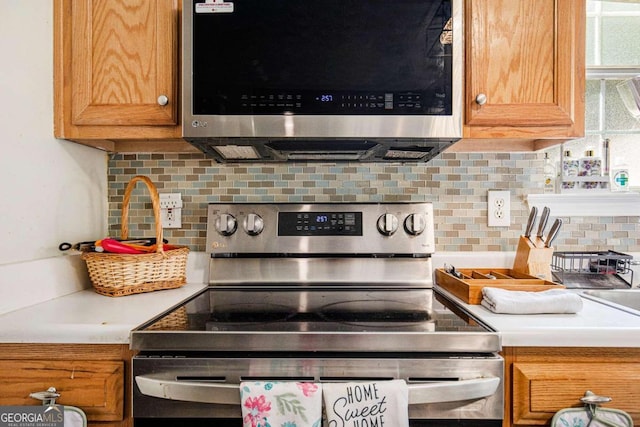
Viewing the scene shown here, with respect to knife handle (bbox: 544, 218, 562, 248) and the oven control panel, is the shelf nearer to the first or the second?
knife handle (bbox: 544, 218, 562, 248)

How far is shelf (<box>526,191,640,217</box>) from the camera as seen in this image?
4.76 ft

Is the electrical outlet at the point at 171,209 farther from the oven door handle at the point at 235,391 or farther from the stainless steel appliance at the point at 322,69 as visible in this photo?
the oven door handle at the point at 235,391

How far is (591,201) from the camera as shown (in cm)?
146

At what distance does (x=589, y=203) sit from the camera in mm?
1467

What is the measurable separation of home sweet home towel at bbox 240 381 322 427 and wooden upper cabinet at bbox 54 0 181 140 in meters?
0.82

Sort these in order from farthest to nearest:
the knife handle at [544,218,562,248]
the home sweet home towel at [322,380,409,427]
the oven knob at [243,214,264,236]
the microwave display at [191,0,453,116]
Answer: the oven knob at [243,214,264,236] → the knife handle at [544,218,562,248] → the microwave display at [191,0,453,116] → the home sweet home towel at [322,380,409,427]

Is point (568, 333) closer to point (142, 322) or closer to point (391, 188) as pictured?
point (391, 188)

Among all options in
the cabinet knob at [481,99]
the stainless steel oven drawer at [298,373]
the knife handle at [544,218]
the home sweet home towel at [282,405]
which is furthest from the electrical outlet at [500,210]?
the home sweet home towel at [282,405]

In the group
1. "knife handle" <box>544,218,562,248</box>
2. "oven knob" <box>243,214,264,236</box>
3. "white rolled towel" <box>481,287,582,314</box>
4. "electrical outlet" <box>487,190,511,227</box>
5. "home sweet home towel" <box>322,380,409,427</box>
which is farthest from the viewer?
"electrical outlet" <box>487,190,511,227</box>

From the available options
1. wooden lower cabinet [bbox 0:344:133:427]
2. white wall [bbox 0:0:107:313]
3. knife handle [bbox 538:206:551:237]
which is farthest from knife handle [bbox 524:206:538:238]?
white wall [bbox 0:0:107:313]

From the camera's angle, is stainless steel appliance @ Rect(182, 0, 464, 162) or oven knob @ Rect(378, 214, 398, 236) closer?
stainless steel appliance @ Rect(182, 0, 464, 162)

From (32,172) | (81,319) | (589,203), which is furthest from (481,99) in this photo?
(32,172)

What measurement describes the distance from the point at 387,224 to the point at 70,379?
0.97m

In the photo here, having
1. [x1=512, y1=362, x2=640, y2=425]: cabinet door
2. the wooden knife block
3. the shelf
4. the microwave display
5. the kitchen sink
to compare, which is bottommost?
[x1=512, y1=362, x2=640, y2=425]: cabinet door
